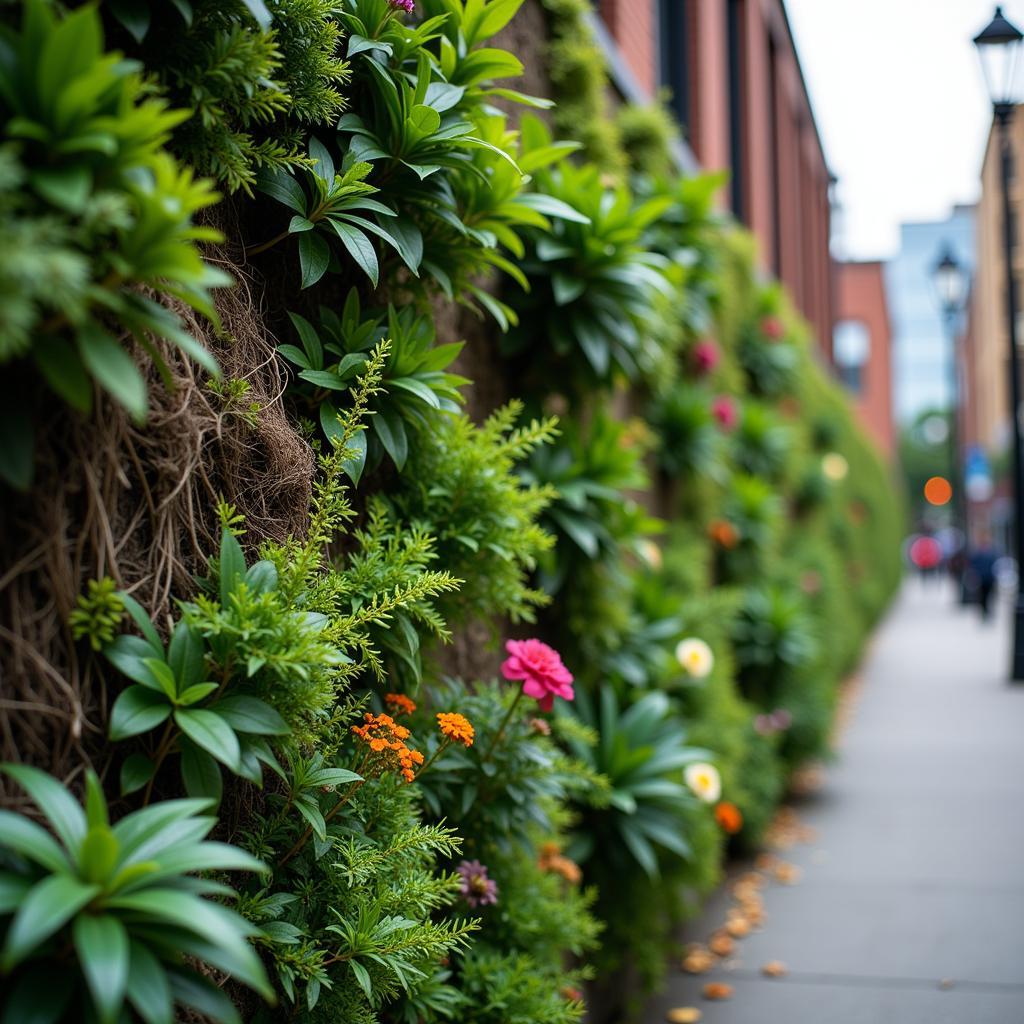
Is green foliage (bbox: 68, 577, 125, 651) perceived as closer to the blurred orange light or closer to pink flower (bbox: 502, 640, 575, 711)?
pink flower (bbox: 502, 640, 575, 711)

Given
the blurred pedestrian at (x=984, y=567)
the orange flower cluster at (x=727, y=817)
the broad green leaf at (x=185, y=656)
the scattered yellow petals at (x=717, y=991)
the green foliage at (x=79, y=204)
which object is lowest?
the blurred pedestrian at (x=984, y=567)

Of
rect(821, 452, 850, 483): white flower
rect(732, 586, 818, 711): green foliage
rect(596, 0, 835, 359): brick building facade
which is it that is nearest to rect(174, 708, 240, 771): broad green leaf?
rect(596, 0, 835, 359): brick building facade

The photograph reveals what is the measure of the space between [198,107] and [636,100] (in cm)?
459

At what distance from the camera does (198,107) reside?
1.94m

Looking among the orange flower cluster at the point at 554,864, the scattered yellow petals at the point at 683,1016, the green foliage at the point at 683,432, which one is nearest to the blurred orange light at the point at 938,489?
the green foliage at the point at 683,432

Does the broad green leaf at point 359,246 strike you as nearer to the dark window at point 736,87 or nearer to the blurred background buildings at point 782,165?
the blurred background buildings at point 782,165

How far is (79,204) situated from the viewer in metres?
1.34

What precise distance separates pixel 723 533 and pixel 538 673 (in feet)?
14.9

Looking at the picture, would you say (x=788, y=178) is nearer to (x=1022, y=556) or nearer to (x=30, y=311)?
(x=1022, y=556)

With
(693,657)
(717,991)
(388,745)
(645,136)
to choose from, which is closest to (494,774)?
(388,745)

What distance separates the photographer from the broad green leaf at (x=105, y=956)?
123cm

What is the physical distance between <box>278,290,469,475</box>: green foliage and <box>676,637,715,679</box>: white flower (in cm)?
272

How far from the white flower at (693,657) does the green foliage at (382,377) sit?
2.72 meters

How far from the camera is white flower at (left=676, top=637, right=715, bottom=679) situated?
4.94 meters
